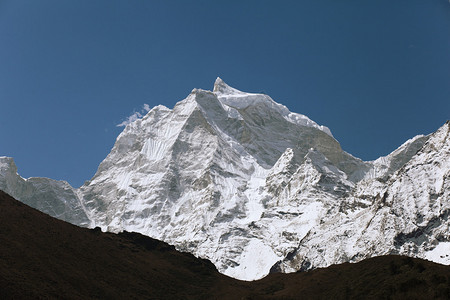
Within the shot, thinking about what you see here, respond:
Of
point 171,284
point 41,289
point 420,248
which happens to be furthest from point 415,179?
point 41,289

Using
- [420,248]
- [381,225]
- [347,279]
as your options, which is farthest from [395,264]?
[381,225]

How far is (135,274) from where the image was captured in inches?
4188

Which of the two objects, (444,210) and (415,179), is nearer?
(444,210)

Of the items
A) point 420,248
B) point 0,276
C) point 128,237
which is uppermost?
point 420,248

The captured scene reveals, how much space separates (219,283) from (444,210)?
69133mm

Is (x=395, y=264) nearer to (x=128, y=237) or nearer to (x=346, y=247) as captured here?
(x=128, y=237)

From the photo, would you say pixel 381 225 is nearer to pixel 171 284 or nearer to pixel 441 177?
pixel 441 177

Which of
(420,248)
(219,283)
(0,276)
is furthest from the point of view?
(420,248)

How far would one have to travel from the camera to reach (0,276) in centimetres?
8031

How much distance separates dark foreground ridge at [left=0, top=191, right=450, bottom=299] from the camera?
85000 mm

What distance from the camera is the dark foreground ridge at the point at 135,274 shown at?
85000mm

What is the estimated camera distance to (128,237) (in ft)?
420

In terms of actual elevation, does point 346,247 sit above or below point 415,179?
below

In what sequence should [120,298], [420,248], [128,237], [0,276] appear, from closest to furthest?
[0,276] < [120,298] < [128,237] < [420,248]
